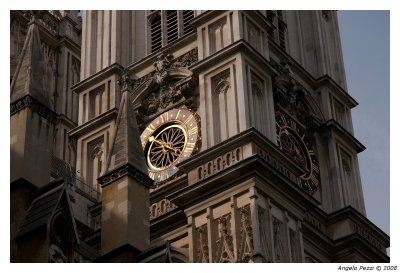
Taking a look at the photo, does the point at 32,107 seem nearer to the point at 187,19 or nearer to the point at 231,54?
the point at 231,54

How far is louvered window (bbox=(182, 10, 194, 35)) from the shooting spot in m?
38.6

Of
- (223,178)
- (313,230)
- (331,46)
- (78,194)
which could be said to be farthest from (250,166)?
(331,46)

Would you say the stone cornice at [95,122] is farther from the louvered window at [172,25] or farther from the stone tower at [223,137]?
the louvered window at [172,25]

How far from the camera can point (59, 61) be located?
46312 millimetres

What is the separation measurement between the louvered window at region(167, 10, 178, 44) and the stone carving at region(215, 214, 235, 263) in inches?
349

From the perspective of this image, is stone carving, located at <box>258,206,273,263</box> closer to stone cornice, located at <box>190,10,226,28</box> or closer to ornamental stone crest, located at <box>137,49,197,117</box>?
ornamental stone crest, located at <box>137,49,197,117</box>

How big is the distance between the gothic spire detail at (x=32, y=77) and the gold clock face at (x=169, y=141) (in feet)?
28.9

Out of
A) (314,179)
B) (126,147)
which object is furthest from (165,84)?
(126,147)

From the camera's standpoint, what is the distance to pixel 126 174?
26.8 m

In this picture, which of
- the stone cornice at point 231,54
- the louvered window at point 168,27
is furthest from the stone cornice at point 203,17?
the stone cornice at point 231,54

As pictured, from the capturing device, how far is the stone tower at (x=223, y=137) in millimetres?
31297

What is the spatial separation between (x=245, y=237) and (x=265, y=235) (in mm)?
560

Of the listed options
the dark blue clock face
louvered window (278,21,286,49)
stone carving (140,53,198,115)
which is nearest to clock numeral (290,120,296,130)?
the dark blue clock face

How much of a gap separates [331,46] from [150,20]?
6211mm
